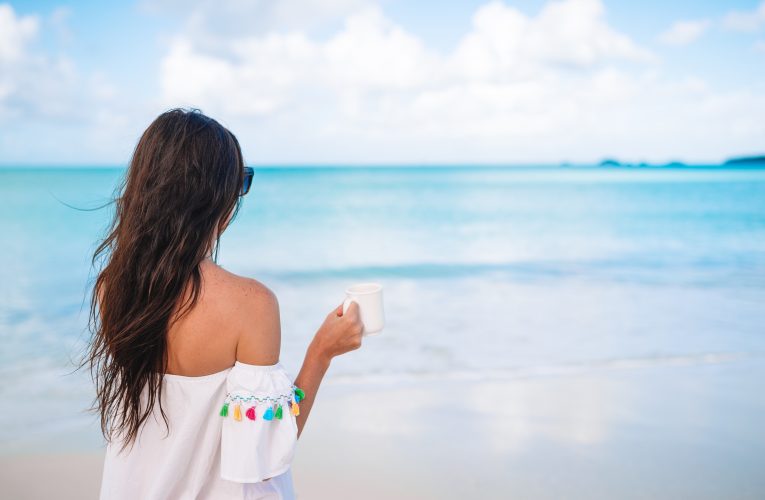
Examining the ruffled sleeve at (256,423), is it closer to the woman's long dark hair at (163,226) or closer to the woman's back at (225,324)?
the woman's back at (225,324)

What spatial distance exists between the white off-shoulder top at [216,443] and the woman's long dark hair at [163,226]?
0.10 meters

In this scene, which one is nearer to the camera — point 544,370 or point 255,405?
point 255,405

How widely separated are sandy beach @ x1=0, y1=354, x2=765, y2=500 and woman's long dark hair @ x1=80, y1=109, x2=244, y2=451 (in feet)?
6.87

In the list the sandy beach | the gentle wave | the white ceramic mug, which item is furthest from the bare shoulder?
the gentle wave

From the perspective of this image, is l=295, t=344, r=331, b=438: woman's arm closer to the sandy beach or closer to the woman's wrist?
the woman's wrist

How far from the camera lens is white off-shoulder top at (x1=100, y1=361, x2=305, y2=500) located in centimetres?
→ 132

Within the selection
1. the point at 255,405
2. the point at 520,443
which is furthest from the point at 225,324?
the point at 520,443

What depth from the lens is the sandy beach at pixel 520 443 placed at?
10.3ft

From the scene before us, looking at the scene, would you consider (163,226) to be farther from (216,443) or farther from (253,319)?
(216,443)

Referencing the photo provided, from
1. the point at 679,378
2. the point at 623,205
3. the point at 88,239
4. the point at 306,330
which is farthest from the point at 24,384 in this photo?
the point at 623,205

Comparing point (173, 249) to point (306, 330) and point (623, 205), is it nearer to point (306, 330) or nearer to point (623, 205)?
point (306, 330)

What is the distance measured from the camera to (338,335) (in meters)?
1.52

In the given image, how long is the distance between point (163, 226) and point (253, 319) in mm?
275

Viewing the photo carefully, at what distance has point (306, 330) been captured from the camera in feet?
21.3
